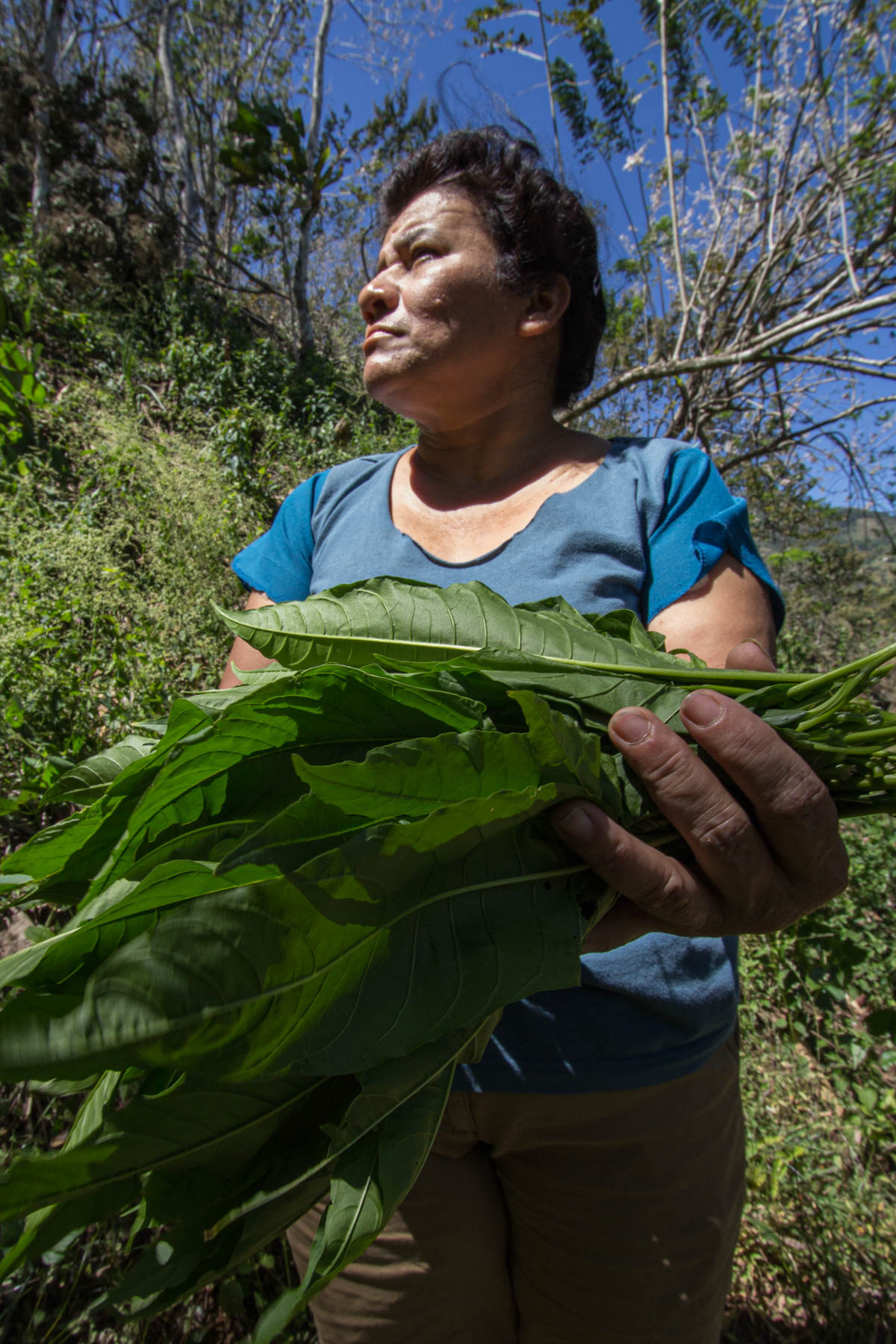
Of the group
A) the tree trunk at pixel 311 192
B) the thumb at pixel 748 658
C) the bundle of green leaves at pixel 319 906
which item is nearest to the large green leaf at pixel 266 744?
the bundle of green leaves at pixel 319 906

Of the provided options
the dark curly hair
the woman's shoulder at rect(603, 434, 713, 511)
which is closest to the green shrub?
the woman's shoulder at rect(603, 434, 713, 511)

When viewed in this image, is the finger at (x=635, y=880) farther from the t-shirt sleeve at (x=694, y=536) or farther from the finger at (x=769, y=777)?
the t-shirt sleeve at (x=694, y=536)

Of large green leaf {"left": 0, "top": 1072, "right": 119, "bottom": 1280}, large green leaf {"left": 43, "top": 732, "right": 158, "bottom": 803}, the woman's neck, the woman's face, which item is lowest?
large green leaf {"left": 0, "top": 1072, "right": 119, "bottom": 1280}

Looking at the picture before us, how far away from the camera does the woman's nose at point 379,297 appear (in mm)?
1614

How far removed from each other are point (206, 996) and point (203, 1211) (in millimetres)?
301

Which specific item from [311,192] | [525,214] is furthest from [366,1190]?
[311,192]

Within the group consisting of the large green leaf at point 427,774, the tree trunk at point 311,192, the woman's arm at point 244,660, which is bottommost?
the large green leaf at point 427,774

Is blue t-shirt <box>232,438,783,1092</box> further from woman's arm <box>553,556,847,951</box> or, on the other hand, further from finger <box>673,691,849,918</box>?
finger <box>673,691,849,918</box>

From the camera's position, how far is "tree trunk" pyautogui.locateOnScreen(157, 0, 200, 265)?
10.7 metres

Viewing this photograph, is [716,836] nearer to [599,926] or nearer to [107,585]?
[599,926]

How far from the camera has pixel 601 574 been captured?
1.33 m

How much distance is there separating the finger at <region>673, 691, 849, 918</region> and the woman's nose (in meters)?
1.29

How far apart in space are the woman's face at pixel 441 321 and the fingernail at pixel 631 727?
1.06m

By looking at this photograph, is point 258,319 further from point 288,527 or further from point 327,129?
point 288,527
